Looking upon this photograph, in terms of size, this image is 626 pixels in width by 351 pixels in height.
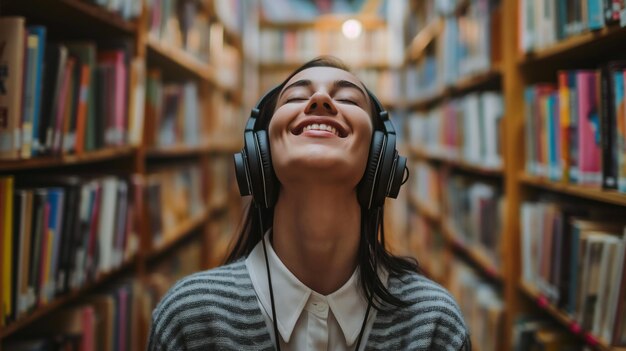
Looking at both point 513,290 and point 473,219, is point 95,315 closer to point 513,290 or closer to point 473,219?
point 513,290

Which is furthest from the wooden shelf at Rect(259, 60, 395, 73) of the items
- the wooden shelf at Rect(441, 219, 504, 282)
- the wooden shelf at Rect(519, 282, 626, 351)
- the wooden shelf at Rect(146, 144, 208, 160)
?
the wooden shelf at Rect(519, 282, 626, 351)

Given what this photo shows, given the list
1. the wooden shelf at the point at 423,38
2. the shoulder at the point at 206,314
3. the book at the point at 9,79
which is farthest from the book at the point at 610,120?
the wooden shelf at the point at 423,38

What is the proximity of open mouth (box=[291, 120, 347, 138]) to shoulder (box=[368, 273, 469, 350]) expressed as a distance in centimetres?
33

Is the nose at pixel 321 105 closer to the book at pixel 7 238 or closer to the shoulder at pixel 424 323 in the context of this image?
the shoulder at pixel 424 323

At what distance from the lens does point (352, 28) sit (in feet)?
15.8

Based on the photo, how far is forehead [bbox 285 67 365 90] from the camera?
3.49 ft

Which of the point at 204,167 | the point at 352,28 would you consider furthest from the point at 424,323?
the point at 352,28

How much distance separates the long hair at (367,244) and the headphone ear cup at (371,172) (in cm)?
6

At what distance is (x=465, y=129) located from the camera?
2.56 metres

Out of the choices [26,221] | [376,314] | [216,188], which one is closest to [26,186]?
[26,221]

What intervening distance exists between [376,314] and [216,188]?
2.90 meters

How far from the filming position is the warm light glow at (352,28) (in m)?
4.82

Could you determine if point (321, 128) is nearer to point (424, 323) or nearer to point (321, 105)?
point (321, 105)

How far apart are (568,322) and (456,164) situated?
4.96 ft
